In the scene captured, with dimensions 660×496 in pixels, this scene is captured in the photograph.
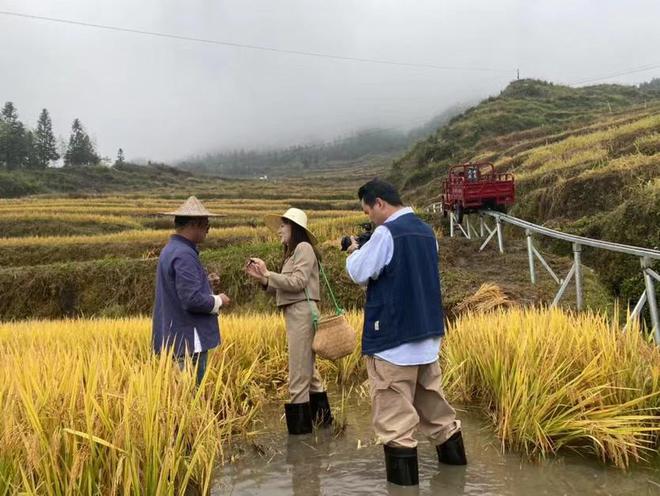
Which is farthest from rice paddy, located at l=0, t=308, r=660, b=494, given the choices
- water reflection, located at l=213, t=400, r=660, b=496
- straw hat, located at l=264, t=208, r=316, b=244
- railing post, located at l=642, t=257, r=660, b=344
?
straw hat, located at l=264, t=208, r=316, b=244

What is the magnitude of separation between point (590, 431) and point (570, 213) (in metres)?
10.1

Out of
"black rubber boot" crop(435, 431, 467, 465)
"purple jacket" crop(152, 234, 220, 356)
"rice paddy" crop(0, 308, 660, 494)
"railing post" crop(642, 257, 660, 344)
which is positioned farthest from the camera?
"railing post" crop(642, 257, 660, 344)

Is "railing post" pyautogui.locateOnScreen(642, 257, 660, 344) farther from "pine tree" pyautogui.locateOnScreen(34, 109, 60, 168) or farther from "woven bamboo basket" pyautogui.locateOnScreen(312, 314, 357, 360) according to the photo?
"pine tree" pyautogui.locateOnScreen(34, 109, 60, 168)

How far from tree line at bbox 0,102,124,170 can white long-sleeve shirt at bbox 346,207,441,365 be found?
274 feet

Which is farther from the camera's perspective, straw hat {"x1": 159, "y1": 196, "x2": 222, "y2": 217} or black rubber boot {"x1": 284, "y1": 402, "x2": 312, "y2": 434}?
black rubber boot {"x1": 284, "y1": 402, "x2": 312, "y2": 434}

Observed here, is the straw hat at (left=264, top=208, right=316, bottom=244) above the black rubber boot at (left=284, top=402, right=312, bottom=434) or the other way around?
above

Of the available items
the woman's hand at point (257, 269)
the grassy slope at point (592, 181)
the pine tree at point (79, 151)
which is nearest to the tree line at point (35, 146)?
the pine tree at point (79, 151)

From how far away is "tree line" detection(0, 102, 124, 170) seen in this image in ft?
249

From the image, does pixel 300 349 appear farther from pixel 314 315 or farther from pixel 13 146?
pixel 13 146

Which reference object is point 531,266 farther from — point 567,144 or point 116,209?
point 116,209

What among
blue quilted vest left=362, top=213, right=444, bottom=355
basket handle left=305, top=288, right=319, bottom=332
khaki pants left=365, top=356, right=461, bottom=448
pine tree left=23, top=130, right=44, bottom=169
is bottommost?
khaki pants left=365, top=356, right=461, bottom=448

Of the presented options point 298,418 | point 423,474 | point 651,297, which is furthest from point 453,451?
point 651,297

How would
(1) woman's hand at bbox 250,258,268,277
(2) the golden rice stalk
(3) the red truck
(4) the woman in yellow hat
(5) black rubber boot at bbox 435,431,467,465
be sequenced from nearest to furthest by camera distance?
(5) black rubber boot at bbox 435,431,467,465
(1) woman's hand at bbox 250,258,268,277
(4) the woman in yellow hat
(2) the golden rice stalk
(3) the red truck

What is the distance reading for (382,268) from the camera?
3090 millimetres
